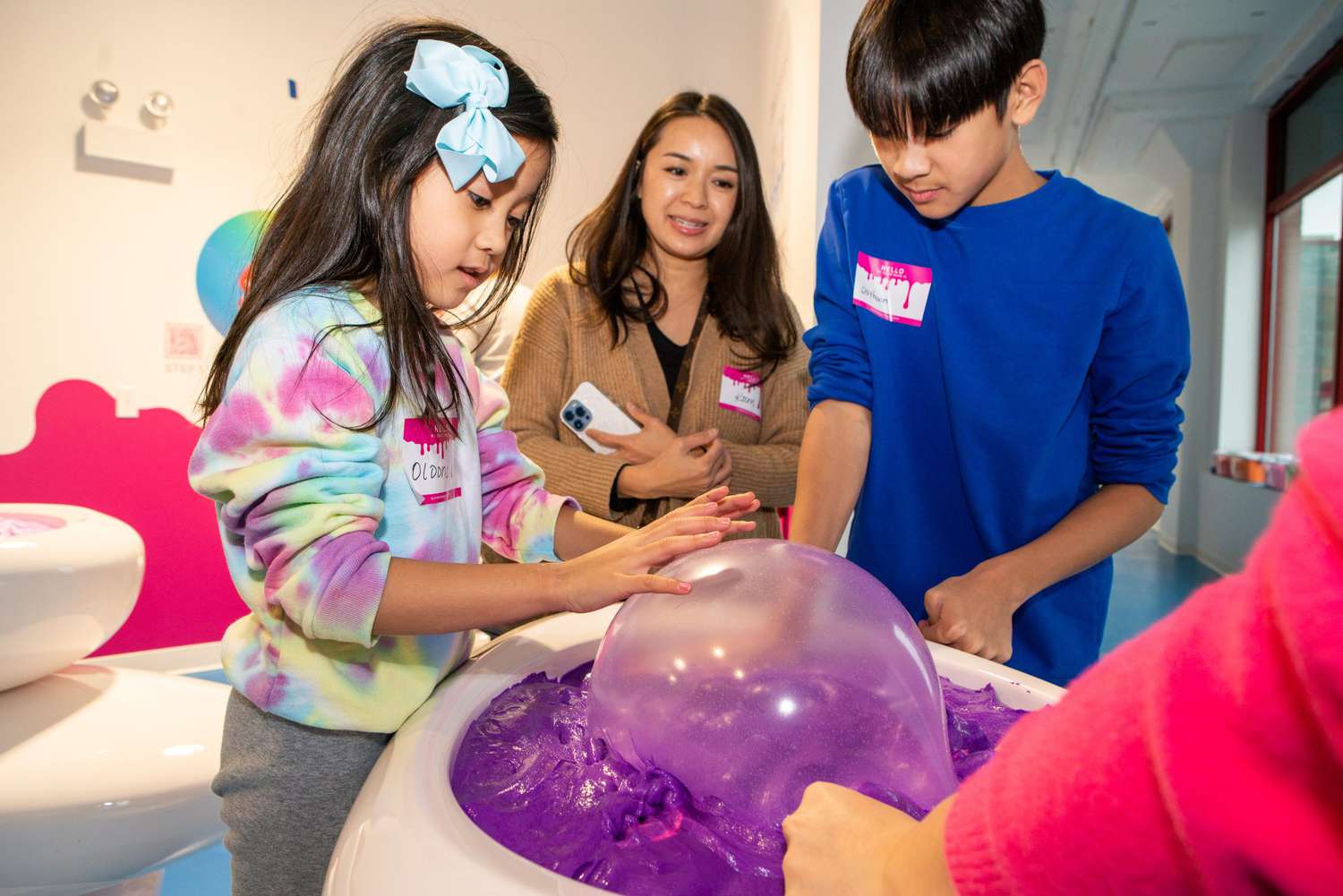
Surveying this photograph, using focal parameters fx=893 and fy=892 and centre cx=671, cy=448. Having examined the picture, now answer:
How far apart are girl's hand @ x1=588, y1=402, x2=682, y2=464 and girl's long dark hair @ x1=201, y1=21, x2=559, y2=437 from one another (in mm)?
755

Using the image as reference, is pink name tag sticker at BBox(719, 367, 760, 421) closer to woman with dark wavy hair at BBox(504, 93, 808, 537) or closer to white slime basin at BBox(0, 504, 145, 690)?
woman with dark wavy hair at BBox(504, 93, 808, 537)

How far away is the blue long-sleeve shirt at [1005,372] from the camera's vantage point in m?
1.08

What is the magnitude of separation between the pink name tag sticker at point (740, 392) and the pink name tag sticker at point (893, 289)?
0.63 meters

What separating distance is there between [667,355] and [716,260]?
242 millimetres

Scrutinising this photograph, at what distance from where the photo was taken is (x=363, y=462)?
84 cm

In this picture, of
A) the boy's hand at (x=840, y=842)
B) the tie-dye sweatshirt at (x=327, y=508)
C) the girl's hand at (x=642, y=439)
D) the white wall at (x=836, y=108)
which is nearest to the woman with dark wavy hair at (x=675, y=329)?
the girl's hand at (x=642, y=439)

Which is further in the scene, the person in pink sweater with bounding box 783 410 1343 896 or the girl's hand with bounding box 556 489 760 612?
the girl's hand with bounding box 556 489 760 612

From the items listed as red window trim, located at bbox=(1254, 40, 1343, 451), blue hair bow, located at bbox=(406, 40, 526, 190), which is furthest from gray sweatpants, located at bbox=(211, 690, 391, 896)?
red window trim, located at bbox=(1254, 40, 1343, 451)

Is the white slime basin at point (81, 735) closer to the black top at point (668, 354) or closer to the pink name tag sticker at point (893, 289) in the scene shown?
the black top at point (668, 354)

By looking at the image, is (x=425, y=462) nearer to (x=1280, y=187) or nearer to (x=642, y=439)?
(x=642, y=439)

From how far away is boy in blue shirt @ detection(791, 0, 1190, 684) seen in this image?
3.34 feet

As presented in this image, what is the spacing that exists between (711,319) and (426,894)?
143cm

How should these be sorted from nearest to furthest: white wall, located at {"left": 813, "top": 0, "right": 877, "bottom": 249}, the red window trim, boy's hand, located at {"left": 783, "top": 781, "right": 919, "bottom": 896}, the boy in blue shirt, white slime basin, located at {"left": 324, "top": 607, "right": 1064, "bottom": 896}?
boy's hand, located at {"left": 783, "top": 781, "right": 919, "bottom": 896}
white slime basin, located at {"left": 324, "top": 607, "right": 1064, "bottom": 896}
the boy in blue shirt
white wall, located at {"left": 813, "top": 0, "right": 877, "bottom": 249}
the red window trim

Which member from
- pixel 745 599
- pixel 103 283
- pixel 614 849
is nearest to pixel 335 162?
pixel 745 599
